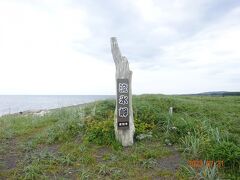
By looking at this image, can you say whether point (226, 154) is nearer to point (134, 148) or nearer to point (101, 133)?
point (134, 148)

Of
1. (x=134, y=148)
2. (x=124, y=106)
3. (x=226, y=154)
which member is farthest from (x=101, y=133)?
(x=226, y=154)

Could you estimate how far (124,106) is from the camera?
25.5 feet

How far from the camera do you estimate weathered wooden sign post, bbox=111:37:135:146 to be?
7.66 metres

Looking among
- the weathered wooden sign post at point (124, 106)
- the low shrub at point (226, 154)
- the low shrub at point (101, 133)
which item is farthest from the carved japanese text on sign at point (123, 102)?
the low shrub at point (226, 154)

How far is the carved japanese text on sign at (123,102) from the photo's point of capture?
770 cm

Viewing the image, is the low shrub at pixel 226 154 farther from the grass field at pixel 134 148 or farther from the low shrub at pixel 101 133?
the low shrub at pixel 101 133

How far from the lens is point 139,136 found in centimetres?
802

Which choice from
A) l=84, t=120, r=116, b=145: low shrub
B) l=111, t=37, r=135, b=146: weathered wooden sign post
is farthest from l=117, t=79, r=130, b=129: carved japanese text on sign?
l=84, t=120, r=116, b=145: low shrub

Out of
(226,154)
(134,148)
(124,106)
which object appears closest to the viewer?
(226,154)

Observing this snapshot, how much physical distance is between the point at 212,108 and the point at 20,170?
7.95 meters

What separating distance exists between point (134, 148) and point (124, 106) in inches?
47.6

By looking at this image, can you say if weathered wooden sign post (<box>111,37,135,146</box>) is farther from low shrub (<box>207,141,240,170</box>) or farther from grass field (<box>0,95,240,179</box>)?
low shrub (<box>207,141,240,170</box>)

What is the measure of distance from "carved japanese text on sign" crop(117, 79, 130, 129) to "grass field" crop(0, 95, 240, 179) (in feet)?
2.22

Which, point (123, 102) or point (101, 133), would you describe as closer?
point (123, 102)
